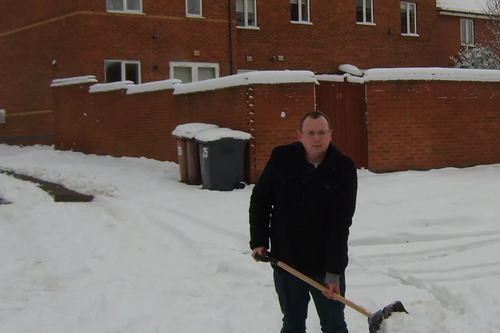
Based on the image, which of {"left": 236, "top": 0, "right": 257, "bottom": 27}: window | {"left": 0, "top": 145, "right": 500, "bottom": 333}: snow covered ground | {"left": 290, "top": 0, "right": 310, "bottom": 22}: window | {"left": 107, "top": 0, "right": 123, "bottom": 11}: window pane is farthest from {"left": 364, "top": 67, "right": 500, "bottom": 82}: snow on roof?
{"left": 290, "top": 0, "right": 310, "bottom": 22}: window

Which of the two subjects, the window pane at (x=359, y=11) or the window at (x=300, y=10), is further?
the window pane at (x=359, y=11)

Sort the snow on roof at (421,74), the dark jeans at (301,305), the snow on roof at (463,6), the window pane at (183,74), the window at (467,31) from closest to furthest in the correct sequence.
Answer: the dark jeans at (301,305) → the snow on roof at (421,74) → the window pane at (183,74) → the snow on roof at (463,6) → the window at (467,31)

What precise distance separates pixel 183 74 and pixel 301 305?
48.2 ft

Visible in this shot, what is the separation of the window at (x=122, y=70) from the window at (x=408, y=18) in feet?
37.6

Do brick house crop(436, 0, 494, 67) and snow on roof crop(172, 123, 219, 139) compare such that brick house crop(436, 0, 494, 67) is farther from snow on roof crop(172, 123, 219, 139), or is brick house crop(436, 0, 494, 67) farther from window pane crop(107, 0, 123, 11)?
snow on roof crop(172, 123, 219, 139)

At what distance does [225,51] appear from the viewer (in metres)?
17.7

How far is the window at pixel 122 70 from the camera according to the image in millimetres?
16391

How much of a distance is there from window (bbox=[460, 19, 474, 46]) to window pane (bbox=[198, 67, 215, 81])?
1298cm

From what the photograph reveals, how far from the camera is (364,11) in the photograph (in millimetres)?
20844

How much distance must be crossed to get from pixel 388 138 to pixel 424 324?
7727mm

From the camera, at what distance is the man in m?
3.18

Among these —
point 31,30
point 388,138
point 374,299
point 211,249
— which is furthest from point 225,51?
point 374,299

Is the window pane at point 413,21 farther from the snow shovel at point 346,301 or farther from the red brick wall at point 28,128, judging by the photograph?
the snow shovel at point 346,301

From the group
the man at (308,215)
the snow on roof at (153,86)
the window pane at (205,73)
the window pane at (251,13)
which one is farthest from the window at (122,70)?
the man at (308,215)
